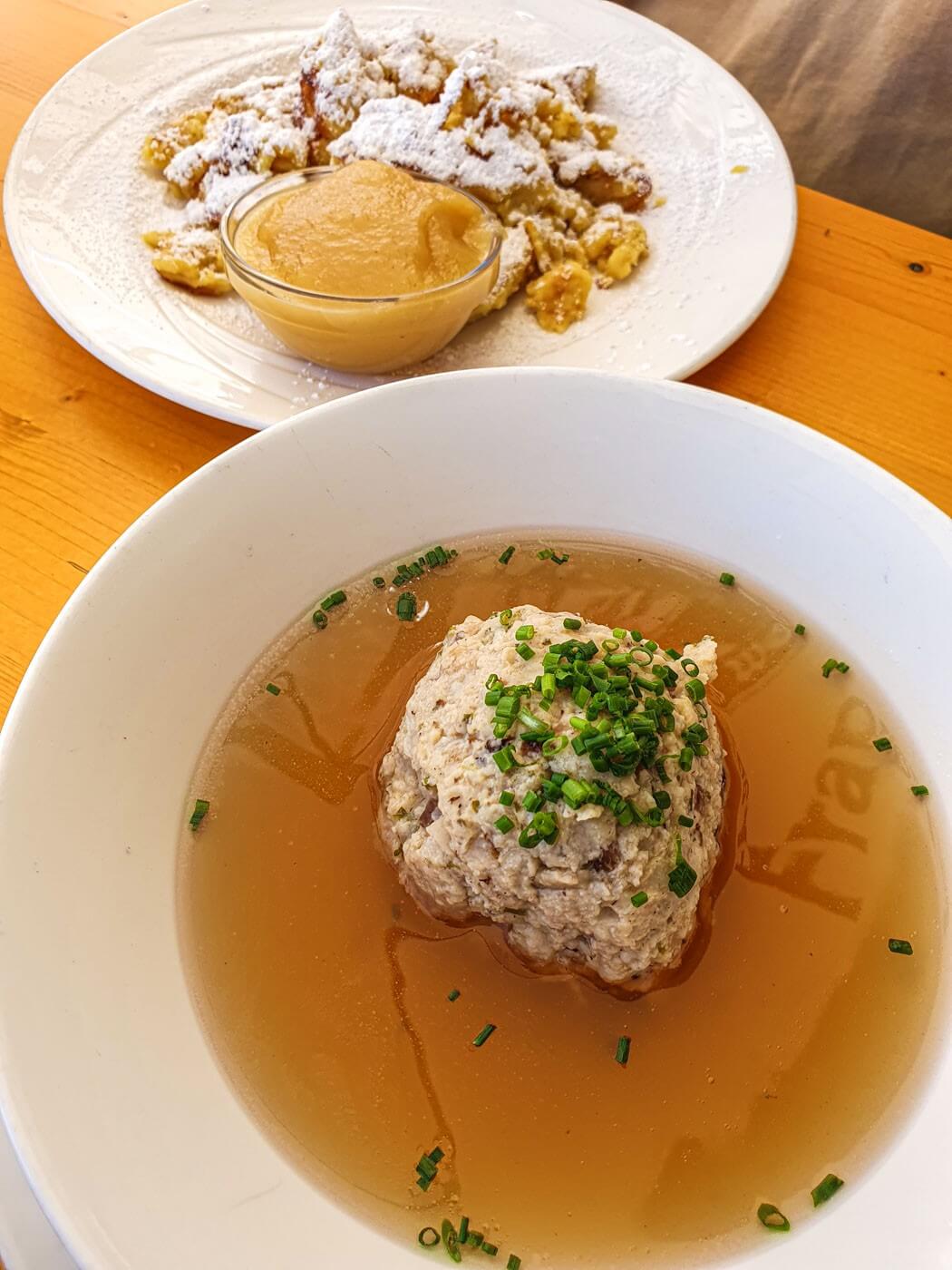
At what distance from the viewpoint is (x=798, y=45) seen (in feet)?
9.46

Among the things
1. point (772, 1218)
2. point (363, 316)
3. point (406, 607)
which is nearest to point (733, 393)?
point (363, 316)

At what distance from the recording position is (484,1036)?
1196 mm

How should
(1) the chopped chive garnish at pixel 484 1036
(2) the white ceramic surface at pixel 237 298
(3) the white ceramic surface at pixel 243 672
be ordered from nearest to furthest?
(3) the white ceramic surface at pixel 243 672
(1) the chopped chive garnish at pixel 484 1036
(2) the white ceramic surface at pixel 237 298

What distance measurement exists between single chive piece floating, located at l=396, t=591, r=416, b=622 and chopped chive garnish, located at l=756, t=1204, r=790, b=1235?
0.88 meters

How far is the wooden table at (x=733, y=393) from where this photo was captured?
1.65 metres

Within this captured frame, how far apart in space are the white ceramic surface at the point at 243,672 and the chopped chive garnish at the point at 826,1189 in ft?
0.07

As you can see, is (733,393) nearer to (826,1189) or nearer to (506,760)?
(506,760)

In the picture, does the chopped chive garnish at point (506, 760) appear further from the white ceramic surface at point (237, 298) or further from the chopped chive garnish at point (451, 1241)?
the white ceramic surface at point (237, 298)

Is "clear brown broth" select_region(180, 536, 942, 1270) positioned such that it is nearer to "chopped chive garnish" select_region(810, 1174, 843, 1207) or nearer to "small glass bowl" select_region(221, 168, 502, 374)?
"chopped chive garnish" select_region(810, 1174, 843, 1207)

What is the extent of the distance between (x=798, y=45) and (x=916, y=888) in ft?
8.74

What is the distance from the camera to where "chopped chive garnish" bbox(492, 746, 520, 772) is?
3.46ft

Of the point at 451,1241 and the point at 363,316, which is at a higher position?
the point at 363,316

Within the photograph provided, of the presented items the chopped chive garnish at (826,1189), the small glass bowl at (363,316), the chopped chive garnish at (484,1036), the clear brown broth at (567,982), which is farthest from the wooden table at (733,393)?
the chopped chive garnish at (826,1189)

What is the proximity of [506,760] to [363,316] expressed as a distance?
1054 mm
